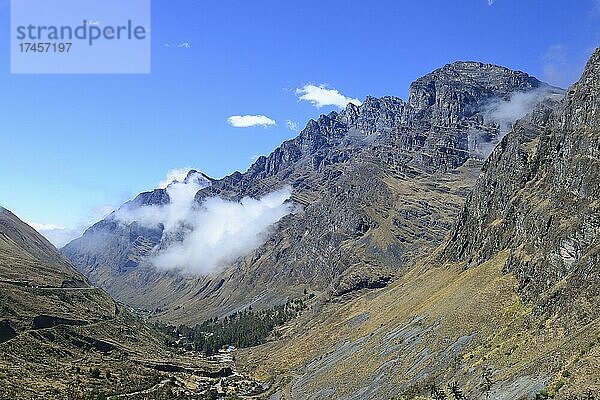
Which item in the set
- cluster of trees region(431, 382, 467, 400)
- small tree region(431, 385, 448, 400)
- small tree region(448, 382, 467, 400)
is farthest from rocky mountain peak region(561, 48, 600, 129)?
small tree region(431, 385, 448, 400)

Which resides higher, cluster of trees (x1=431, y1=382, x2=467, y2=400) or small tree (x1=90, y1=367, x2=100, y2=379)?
cluster of trees (x1=431, y1=382, x2=467, y2=400)

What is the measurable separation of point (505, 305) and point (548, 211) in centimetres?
2913

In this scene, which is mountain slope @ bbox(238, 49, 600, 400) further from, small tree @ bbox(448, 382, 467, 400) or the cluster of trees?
the cluster of trees

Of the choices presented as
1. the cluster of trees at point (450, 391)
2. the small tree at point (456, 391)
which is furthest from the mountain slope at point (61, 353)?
the small tree at point (456, 391)

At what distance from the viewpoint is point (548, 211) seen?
12344 centimetres

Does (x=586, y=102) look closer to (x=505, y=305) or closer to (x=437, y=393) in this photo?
(x=505, y=305)

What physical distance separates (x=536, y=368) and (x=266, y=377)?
374 feet

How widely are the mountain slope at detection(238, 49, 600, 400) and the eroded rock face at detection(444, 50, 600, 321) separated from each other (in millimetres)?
366

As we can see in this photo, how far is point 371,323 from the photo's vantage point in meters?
167

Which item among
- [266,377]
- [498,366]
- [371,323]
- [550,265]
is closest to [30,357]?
[266,377]

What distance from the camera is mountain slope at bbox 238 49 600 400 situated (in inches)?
2982

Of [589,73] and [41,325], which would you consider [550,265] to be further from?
[41,325]

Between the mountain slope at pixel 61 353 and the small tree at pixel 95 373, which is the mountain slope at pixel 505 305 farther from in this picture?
the small tree at pixel 95 373

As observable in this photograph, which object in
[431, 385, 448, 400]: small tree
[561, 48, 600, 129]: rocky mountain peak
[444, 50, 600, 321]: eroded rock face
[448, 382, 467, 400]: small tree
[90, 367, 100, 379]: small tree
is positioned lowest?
[90, 367, 100, 379]: small tree
